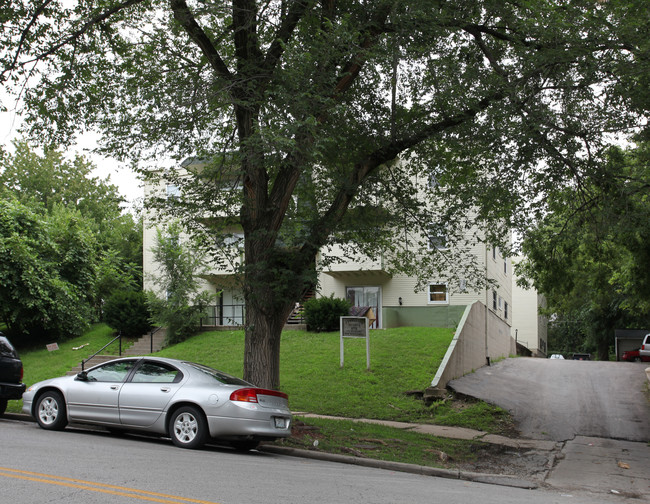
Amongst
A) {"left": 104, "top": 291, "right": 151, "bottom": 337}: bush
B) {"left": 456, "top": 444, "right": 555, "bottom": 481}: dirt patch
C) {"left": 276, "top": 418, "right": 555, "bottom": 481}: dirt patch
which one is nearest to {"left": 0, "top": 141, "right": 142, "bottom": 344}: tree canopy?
{"left": 104, "top": 291, "right": 151, "bottom": 337}: bush

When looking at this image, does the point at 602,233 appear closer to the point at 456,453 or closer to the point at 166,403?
the point at 456,453

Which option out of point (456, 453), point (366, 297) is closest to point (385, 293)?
point (366, 297)

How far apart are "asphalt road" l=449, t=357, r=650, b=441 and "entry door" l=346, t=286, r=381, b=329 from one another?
6.68m

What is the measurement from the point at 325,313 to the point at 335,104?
16161mm

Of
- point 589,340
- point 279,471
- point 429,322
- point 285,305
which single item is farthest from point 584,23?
point 589,340

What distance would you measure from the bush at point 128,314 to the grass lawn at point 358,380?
1.30 metres

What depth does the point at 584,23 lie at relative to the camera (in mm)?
10312

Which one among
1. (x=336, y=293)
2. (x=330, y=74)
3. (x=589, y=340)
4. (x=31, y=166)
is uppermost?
(x=31, y=166)

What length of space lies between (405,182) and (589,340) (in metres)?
41.0

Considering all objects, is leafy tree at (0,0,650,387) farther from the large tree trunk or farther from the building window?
the building window

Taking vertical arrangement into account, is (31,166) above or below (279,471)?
above

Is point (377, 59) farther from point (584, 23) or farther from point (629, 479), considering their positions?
point (629, 479)

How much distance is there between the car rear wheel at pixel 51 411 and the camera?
10.5 metres

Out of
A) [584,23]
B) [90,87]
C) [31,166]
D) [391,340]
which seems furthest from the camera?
[31,166]
